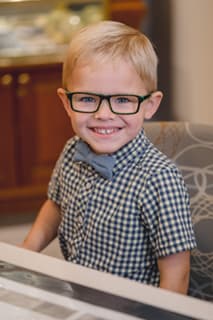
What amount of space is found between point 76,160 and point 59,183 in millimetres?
95

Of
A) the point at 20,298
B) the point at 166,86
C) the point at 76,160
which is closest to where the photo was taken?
the point at 20,298

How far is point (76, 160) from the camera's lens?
1366 millimetres

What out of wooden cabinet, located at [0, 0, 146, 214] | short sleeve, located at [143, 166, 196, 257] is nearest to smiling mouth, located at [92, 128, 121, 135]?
short sleeve, located at [143, 166, 196, 257]

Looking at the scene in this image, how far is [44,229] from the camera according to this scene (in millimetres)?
1442

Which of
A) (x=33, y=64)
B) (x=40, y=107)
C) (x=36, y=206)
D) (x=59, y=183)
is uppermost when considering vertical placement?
(x=59, y=183)

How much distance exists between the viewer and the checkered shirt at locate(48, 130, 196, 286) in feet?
4.04

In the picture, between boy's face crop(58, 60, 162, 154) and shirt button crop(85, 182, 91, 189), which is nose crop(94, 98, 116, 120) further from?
shirt button crop(85, 182, 91, 189)

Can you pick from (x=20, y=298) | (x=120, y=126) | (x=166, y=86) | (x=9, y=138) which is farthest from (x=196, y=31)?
(x=20, y=298)

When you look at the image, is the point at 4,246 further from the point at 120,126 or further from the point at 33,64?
the point at 33,64

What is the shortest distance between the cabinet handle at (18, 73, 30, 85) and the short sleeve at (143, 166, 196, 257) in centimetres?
188

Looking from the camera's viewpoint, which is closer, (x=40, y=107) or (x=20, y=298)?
(x=20, y=298)

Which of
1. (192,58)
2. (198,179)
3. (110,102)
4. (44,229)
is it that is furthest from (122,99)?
(192,58)

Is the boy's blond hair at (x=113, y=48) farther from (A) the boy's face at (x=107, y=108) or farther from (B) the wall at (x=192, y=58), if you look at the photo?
(B) the wall at (x=192, y=58)

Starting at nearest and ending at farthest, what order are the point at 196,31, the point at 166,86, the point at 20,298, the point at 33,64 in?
the point at 20,298
the point at 33,64
the point at 196,31
the point at 166,86
